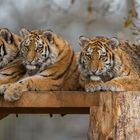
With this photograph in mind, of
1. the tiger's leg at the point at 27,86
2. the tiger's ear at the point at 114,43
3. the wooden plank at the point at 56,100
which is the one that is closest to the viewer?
the wooden plank at the point at 56,100

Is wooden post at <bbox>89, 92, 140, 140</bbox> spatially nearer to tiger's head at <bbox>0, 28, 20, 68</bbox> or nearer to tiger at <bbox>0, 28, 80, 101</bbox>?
tiger at <bbox>0, 28, 80, 101</bbox>

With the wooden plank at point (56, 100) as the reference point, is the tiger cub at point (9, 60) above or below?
above

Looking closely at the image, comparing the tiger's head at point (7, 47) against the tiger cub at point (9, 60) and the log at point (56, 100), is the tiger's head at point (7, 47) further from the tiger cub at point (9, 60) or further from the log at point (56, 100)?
the log at point (56, 100)

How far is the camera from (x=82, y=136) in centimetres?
456

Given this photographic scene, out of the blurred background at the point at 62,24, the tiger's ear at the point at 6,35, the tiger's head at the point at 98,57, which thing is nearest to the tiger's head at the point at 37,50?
the tiger's ear at the point at 6,35

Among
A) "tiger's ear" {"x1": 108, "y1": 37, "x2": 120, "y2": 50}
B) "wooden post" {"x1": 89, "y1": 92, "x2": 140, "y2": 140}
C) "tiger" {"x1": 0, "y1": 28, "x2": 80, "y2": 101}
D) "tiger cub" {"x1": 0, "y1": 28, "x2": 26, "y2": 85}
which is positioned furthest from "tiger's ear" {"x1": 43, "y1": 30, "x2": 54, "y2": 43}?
"wooden post" {"x1": 89, "y1": 92, "x2": 140, "y2": 140}

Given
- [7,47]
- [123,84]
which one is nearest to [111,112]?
[123,84]

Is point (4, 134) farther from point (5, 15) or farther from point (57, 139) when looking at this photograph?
point (5, 15)

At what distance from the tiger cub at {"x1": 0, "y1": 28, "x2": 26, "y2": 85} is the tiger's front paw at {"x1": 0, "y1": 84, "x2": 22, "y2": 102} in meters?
0.24

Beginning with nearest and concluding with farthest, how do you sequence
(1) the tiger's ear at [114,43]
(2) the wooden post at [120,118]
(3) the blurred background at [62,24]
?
(2) the wooden post at [120,118] → (1) the tiger's ear at [114,43] → (3) the blurred background at [62,24]

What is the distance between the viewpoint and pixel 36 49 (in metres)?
3.04

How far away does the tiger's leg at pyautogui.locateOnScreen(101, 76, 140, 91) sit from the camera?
279 cm

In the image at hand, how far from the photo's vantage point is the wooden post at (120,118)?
2.59 meters

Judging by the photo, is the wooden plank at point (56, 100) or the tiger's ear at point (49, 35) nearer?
the wooden plank at point (56, 100)
